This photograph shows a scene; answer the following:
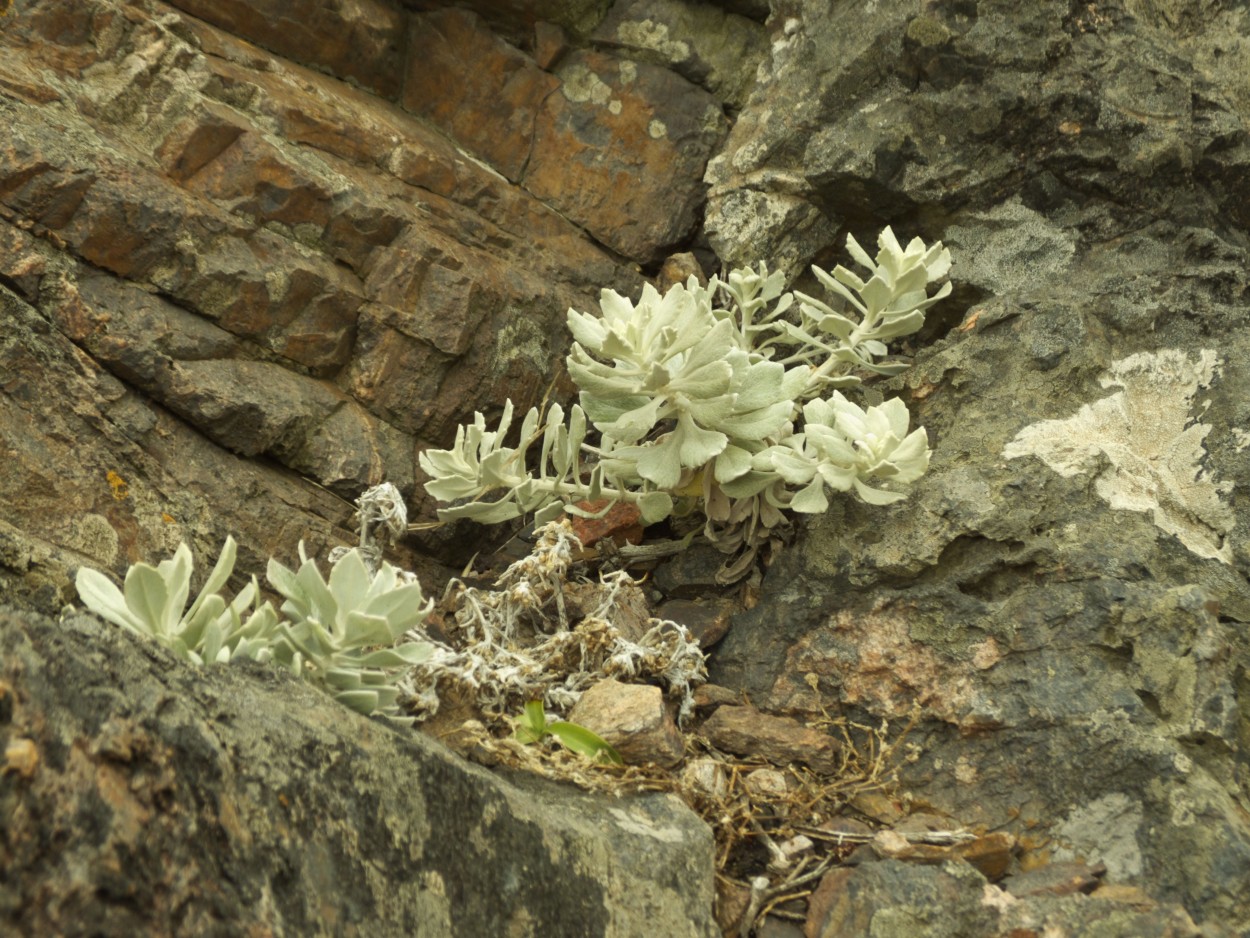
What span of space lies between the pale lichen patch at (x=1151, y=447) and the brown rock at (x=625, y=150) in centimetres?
135

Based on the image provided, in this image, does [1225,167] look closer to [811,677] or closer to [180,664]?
[811,677]

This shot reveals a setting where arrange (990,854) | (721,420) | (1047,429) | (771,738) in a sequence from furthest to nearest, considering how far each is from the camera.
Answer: (1047,429), (721,420), (771,738), (990,854)

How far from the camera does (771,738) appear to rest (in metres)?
2.41

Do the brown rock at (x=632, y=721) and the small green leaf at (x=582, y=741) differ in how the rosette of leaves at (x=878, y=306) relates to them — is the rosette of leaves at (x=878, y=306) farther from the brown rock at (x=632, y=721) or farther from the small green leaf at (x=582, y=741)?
the small green leaf at (x=582, y=741)

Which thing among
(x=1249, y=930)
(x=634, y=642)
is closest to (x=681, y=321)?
(x=634, y=642)

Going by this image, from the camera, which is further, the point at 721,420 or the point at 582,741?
the point at 721,420

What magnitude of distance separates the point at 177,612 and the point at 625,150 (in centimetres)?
219

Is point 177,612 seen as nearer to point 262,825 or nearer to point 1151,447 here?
point 262,825

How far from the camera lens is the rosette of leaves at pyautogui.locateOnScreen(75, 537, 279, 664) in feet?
6.07

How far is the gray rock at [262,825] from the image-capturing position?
1.25 m

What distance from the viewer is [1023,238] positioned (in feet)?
10.2

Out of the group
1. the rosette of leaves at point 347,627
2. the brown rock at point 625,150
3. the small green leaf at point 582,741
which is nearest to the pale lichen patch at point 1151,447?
the small green leaf at point 582,741

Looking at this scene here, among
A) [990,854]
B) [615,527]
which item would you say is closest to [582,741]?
[990,854]

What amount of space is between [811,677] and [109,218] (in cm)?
185
